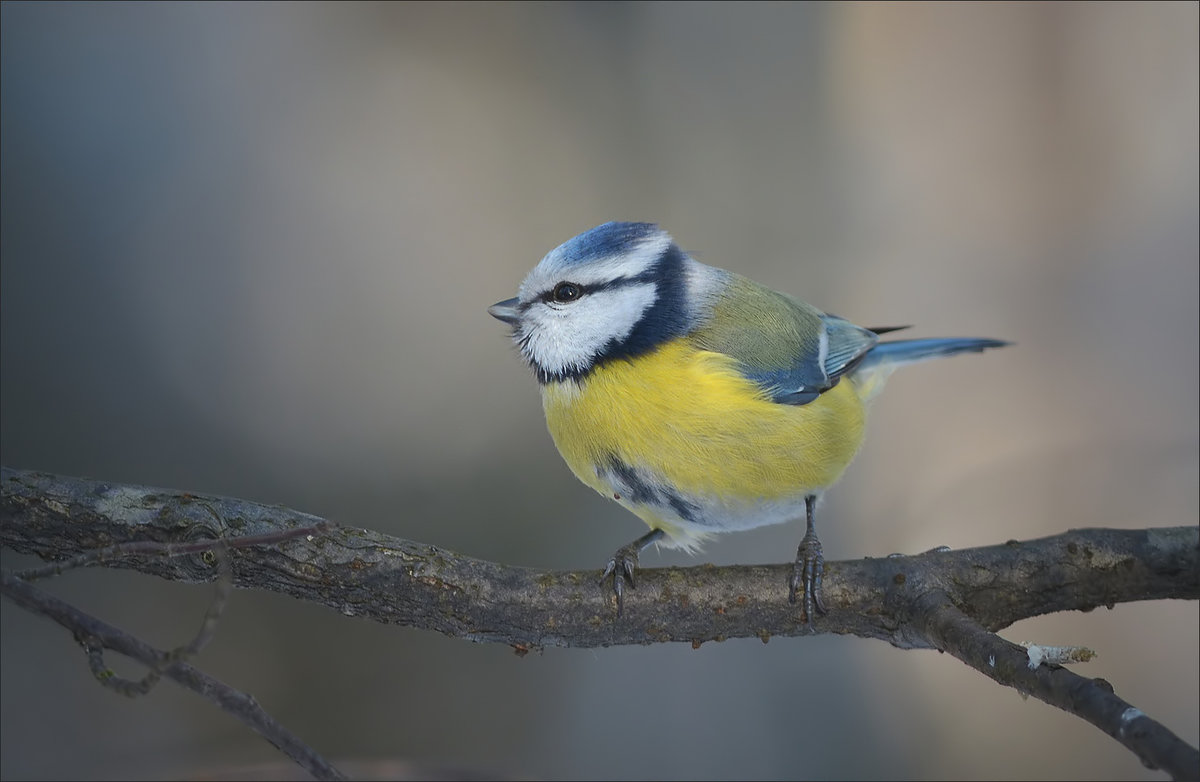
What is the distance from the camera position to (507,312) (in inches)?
39.8

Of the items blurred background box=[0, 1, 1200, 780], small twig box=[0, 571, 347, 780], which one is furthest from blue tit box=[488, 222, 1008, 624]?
blurred background box=[0, 1, 1200, 780]

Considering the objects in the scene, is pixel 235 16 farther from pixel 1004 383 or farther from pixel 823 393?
pixel 1004 383

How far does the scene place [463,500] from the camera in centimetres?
192

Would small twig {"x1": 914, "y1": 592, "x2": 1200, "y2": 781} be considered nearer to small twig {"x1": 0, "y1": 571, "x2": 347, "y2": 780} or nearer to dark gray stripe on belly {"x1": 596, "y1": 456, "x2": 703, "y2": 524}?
dark gray stripe on belly {"x1": 596, "y1": 456, "x2": 703, "y2": 524}

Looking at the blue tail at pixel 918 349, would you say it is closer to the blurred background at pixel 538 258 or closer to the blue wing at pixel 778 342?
the blue wing at pixel 778 342

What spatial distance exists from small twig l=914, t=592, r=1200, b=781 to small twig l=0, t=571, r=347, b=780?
48 cm

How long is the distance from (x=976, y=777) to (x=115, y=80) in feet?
6.89

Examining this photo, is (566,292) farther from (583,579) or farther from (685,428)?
(583,579)

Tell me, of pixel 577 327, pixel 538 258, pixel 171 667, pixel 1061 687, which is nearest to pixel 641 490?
pixel 577 327

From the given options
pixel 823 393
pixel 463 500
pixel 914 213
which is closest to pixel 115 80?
pixel 463 500

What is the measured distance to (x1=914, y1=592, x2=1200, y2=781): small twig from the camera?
21.8 inches

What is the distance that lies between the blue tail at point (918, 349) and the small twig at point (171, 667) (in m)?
1.01

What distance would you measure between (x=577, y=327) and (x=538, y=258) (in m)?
0.93

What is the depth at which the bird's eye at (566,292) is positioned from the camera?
102 centimetres
